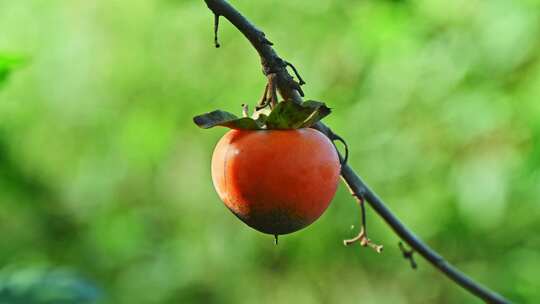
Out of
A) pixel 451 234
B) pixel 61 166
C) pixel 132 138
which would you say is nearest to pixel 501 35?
pixel 451 234

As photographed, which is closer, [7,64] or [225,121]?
[225,121]

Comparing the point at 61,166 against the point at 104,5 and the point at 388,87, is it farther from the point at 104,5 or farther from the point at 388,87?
the point at 388,87

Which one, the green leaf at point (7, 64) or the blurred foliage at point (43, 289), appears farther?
the blurred foliage at point (43, 289)

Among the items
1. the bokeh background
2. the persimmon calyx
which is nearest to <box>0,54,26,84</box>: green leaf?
the persimmon calyx

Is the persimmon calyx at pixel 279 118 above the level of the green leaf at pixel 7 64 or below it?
below

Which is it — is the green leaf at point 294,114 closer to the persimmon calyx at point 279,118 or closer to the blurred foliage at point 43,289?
the persimmon calyx at point 279,118

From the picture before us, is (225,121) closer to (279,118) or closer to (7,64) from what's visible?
(279,118)

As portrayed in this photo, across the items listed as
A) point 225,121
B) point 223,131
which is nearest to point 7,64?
point 225,121

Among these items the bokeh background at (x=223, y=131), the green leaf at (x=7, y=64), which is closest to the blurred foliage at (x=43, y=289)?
the green leaf at (x=7, y=64)
